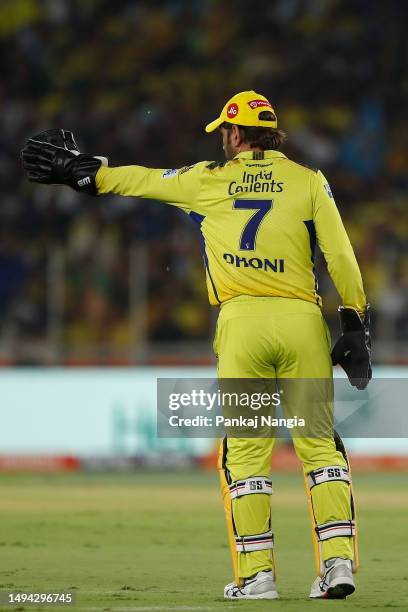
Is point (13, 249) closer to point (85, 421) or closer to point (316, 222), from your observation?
point (85, 421)

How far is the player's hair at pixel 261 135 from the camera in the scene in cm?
600

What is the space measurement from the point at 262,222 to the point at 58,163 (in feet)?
3.29

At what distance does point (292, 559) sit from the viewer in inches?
305

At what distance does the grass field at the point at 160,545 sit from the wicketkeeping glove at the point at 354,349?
952mm

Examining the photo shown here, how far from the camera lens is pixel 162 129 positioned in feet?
65.8

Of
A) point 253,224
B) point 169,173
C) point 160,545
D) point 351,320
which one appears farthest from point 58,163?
point 160,545

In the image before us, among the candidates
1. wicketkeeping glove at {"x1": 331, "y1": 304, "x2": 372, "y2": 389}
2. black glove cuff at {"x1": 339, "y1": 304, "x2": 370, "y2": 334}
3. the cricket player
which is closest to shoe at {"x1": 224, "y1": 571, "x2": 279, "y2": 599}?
the cricket player

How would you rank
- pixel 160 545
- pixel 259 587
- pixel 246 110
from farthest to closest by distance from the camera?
pixel 160 545 < pixel 246 110 < pixel 259 587

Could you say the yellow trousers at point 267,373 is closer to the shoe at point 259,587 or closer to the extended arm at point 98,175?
the shoe at point 259,587

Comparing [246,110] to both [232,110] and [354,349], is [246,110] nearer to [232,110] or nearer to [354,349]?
[232,110]

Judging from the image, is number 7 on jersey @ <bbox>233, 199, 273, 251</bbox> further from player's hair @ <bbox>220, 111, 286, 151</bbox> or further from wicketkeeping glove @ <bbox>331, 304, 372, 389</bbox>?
wicketkeeping glove @ <bbox>331, 304, 372, 389</bbox>

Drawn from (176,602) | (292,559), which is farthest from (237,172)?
(292,559)

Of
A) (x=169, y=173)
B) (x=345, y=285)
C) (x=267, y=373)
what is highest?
(x=169, y=173)

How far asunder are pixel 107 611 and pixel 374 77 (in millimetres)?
16199
